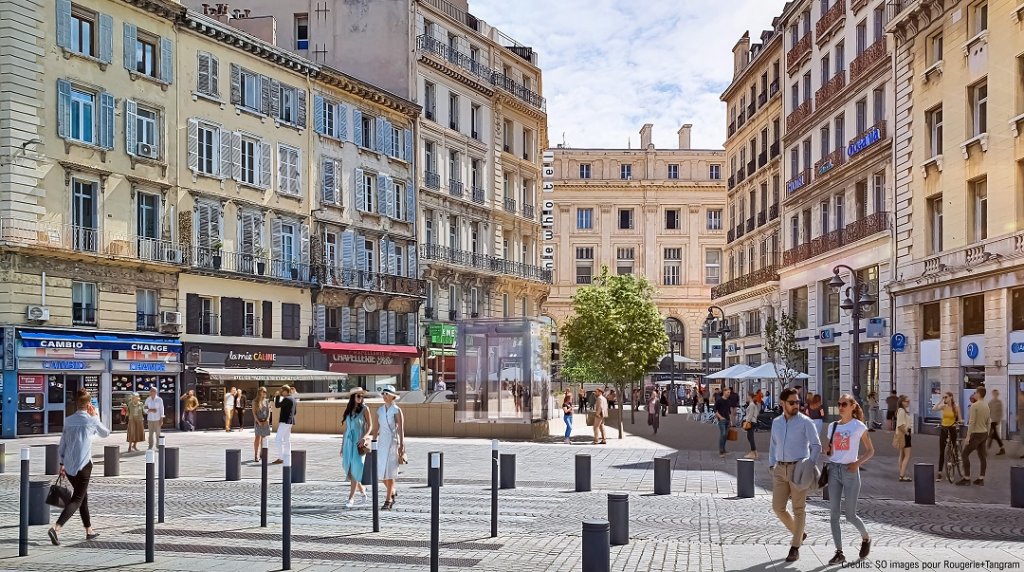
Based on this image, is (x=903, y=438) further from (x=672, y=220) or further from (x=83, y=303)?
(x=672, y=220)

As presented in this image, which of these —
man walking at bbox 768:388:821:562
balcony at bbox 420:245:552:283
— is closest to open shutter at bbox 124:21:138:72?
balcony at bbox 420:245:552:283

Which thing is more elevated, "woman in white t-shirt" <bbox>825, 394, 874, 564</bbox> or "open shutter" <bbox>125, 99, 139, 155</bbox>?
"open shutter" <bbox>125, 99, 139, 155</bbox>

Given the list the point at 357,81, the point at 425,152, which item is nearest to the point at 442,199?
the point at 425,152

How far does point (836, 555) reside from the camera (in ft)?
34.4

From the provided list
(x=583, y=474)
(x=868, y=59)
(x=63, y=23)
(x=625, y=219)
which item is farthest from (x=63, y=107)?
(x=625, y=219)

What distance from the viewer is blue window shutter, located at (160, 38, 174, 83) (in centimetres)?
3725

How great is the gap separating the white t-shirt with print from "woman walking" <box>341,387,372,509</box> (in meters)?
6.49

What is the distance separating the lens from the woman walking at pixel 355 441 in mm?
14906

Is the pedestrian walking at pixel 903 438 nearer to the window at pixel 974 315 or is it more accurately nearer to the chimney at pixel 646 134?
the window at pixel 974 315

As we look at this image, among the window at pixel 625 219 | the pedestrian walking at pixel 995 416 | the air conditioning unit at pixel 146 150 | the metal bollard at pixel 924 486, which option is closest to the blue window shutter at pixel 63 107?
the air conditioning unit at pixel 146 150

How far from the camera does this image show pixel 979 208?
31031 mm

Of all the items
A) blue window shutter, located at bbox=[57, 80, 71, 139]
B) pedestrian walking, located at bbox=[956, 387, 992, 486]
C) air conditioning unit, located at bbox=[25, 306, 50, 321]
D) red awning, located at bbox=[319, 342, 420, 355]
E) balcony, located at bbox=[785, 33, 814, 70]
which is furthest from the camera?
balcony, located at bbox=[785, 33, 814, 70]

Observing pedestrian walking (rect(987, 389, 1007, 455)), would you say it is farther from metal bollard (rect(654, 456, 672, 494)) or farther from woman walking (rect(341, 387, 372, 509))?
woman walking (rect(341, 387, 372, 509))

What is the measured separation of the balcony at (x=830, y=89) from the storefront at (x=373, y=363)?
65.6 feet
